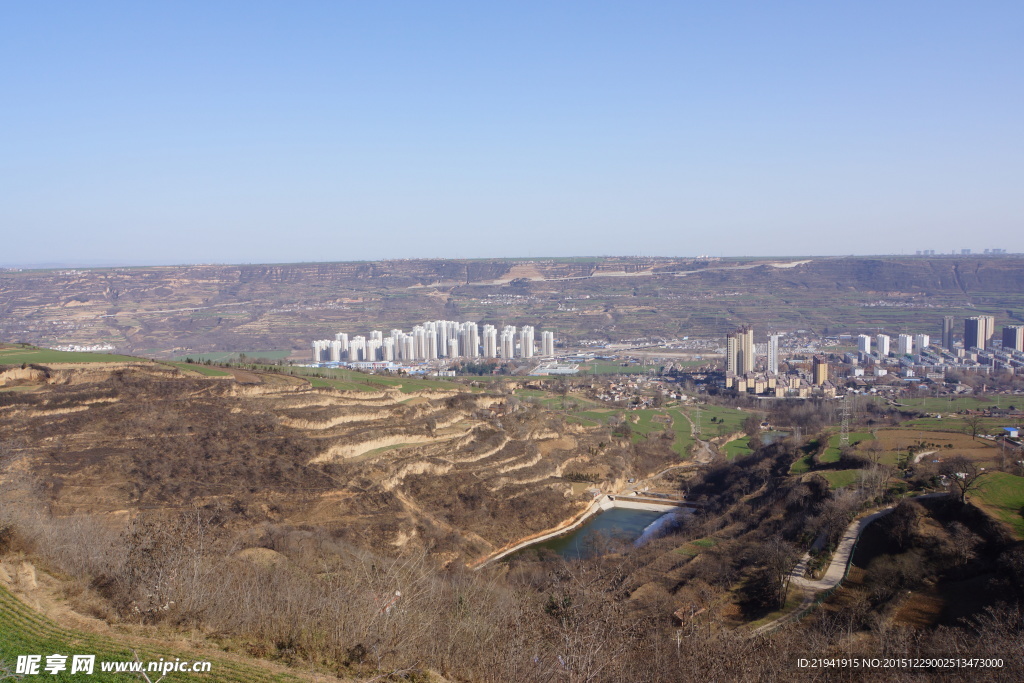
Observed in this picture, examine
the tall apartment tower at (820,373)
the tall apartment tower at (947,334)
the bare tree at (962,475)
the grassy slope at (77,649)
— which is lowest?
the tall apartment tower at (820,373)

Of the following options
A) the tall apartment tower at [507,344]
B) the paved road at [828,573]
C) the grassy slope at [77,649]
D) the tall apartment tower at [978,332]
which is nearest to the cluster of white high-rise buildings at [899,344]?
the tall apartment tower at [978,332]

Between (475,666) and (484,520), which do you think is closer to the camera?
(475,666)

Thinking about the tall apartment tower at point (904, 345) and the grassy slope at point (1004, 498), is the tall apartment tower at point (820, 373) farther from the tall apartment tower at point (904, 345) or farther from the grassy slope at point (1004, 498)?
the grassy slope at point (1004, 498)

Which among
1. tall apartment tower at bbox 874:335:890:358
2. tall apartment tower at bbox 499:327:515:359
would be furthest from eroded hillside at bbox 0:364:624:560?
tall apartment tower at bbox 874:335:890:358

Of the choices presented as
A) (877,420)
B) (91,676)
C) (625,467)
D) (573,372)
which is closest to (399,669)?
(91,676)

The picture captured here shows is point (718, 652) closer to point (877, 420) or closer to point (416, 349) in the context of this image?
point (877, 420)

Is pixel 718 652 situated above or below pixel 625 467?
above
